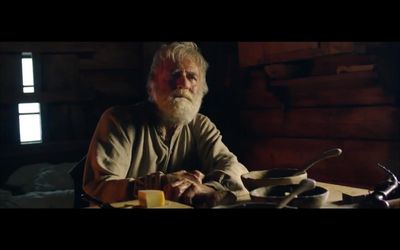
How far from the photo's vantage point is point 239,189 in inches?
83.4

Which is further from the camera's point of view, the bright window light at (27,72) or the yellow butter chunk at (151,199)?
the bright window light at (27,72)

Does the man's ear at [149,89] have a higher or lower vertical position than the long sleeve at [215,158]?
higher

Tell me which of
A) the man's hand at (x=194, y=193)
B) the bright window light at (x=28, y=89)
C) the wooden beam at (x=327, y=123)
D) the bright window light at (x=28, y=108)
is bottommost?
the man's hand at (x=194, y=193)

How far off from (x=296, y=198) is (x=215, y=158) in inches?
35.3

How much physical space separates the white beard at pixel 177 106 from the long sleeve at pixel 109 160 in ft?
0.65

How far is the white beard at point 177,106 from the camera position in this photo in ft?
7.90

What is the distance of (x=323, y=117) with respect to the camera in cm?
264

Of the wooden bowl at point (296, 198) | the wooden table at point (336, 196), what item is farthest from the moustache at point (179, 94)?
the wooden bowl at point (296, 198)

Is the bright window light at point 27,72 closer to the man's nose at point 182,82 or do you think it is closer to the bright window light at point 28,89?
the bright window light at point 28,89
